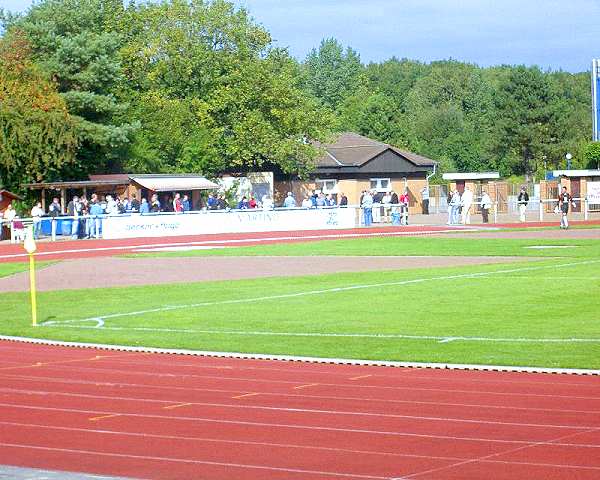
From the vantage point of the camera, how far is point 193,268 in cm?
3569

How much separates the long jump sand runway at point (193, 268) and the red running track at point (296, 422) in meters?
15.3

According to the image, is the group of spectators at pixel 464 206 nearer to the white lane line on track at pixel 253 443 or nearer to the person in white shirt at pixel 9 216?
the person in white shirt at pixel 9 216

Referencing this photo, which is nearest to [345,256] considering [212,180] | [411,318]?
[411,318]

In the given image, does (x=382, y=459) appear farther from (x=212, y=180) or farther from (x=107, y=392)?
(x=212, y=180)

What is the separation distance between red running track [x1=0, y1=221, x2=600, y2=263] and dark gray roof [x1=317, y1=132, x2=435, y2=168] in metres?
24.7

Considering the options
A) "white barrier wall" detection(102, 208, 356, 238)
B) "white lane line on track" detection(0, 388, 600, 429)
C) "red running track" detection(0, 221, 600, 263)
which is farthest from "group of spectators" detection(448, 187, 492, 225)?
"white lane line on track" detection(0, 388, 600, 429)

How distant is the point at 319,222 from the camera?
199ft

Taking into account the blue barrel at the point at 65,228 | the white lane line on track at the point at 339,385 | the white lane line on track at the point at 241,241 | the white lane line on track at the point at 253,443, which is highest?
the blue barrel at the point at 65,228

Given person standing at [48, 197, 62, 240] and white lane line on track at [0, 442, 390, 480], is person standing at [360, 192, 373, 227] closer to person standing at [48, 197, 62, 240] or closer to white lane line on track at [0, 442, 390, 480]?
person standing at [48, 197, 62, 240]

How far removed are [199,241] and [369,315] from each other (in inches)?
1191

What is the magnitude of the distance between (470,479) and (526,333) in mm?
10236

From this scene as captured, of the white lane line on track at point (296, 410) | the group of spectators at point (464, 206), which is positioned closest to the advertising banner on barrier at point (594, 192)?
the group of spectators at point (464, 206)

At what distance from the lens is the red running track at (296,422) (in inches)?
380

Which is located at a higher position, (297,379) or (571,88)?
(571,88)
